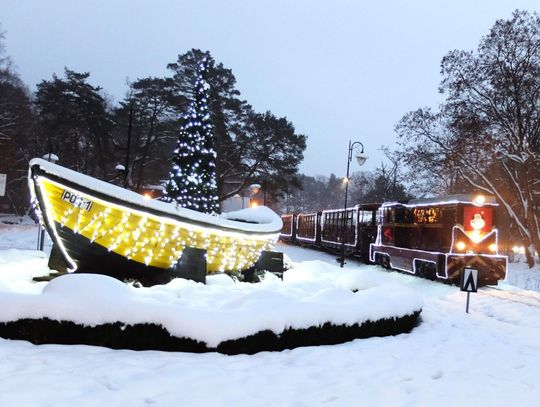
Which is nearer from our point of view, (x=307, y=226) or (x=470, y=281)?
(x=470, y=281)

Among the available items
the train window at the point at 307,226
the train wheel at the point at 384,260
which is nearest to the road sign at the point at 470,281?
the train wheel at the point at 384,260

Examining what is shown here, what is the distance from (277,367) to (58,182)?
5.17 metres

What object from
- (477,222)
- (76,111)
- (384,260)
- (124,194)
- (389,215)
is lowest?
(384,260)

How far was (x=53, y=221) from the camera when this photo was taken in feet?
26.9

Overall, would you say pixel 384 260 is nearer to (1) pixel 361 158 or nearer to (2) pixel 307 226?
(1) pixel 361 158

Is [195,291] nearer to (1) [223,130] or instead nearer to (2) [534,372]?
(2) [534,372]

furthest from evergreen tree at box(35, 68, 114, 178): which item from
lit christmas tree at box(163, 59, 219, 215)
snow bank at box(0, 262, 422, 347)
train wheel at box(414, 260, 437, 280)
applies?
snow bank at box(0, 262, 422, 347)

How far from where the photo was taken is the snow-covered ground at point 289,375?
4.13 metres

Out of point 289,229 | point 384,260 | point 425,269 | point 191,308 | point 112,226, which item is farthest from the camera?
point 289,229

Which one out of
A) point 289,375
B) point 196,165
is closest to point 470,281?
point 289,375

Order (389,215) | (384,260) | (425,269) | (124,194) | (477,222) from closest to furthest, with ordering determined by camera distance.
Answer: (124,194), (477,222), (425,269), (389,215), (384,260)

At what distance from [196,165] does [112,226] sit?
563cm

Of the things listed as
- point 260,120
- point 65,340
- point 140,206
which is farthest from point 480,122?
point 65,340

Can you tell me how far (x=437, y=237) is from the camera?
15141 mm
